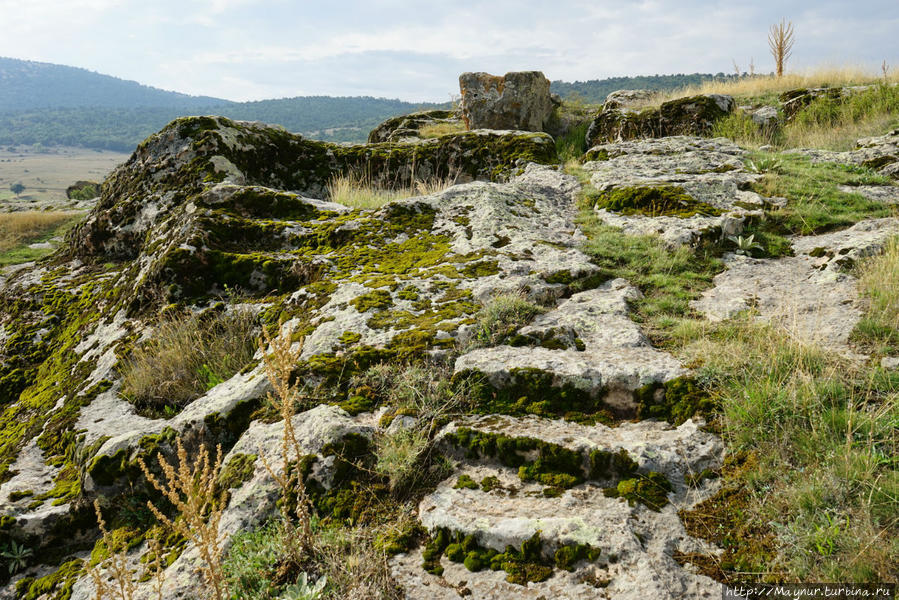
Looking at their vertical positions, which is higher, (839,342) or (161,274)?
(161,274)

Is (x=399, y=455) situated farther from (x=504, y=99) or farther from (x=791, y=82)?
(x=791, y=82)

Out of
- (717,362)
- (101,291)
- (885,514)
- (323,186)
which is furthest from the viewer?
(323,186)

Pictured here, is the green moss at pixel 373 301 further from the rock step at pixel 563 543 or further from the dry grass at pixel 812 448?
the dry grass at pixel 812 448

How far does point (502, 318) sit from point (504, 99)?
14369mm

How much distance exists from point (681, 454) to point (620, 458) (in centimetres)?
40

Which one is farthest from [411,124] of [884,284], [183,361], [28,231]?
[28,231]

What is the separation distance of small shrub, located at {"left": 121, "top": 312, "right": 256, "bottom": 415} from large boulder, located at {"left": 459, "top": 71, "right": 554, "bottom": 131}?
14.0 m

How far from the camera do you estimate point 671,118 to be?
13.6 meters

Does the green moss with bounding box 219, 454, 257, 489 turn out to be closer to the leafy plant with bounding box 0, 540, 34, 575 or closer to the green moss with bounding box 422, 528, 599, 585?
the green moss with bounding box 422, 528, 599, 585

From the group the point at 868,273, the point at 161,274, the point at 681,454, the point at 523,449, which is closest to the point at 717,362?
the point at 681,454

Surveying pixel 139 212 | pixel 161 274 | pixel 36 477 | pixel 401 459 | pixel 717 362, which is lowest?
pixel 36 477

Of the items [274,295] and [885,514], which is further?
[274,295]

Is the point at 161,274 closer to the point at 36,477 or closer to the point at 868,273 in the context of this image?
the point at 36,477

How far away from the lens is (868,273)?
14.9ft
